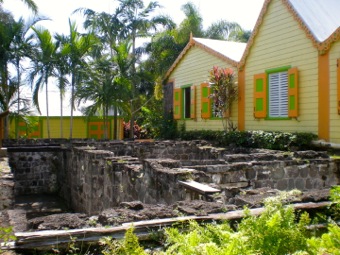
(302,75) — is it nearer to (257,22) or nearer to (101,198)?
(257,22)

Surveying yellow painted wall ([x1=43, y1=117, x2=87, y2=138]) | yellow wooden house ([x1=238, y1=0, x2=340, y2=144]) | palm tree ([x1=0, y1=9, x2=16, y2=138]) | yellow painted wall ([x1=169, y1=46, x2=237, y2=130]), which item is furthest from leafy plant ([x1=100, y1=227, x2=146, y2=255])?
yellow painted wall ([x1=43, y1=117, x2=87, y2=138])

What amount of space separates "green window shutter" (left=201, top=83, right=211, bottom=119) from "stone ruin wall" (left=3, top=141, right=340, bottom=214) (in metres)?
2.76

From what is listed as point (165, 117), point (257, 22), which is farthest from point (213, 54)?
point (165, 117)

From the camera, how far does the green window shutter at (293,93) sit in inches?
469

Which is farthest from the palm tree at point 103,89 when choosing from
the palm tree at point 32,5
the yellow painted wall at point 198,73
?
the palm tree at point 32,5

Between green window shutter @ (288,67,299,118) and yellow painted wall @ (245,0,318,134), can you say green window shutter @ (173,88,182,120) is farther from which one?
green window shutter @ (288,67,299,118)

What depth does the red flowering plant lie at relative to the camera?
14.5m

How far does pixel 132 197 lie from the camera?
7793mm

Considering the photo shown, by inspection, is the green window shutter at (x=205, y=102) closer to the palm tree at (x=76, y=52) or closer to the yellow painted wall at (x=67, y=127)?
the palm tree at (x=76, y=52)

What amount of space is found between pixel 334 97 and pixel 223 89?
15.0ft

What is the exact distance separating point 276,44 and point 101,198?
735 cm

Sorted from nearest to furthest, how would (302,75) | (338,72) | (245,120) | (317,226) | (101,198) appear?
(317,226)
(101,198)
(338,72)
(302,75)
(245,120)

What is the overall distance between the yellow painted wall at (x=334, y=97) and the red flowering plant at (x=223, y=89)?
4292 mm

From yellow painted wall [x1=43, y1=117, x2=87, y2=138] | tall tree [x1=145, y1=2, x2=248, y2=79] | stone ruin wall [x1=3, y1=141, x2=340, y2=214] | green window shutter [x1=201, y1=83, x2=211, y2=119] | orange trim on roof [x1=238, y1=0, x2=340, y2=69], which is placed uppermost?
tall tree [x1=145, y1=2, x2=248, y2=79]
